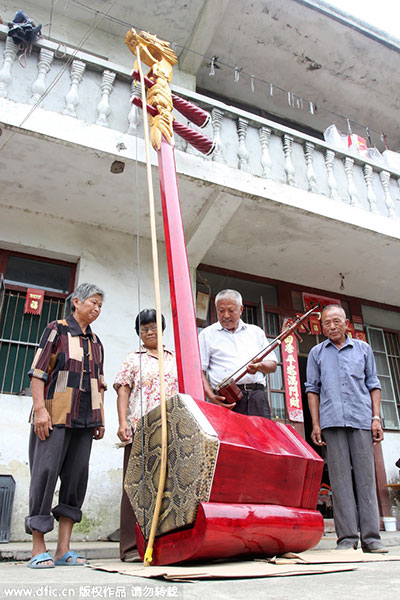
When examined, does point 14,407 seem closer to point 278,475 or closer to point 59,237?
point 59,237

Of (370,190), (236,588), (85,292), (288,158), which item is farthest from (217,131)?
(236,588)

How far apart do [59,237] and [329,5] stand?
4.58m

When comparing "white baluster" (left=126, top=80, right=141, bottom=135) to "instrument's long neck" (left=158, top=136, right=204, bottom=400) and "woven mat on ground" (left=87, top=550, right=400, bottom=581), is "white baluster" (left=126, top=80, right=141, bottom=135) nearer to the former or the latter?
"instrument's long neck" (left=158, top=136, right=204, bottom=400)

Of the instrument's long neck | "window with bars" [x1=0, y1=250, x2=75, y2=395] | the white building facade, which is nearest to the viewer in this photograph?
the instrument's long neck

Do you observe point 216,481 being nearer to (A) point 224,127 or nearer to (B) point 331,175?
(A) point 224,127

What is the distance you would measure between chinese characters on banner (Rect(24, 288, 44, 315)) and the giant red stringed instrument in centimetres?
260

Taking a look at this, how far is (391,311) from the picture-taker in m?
6.16

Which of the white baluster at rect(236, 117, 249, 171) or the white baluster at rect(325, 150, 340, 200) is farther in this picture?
the white baluster at rect(325, 150, 340, 200)

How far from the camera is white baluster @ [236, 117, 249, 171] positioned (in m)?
4.22

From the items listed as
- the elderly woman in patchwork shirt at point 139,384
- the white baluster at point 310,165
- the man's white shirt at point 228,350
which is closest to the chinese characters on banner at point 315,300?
the white baluster at point 310,165

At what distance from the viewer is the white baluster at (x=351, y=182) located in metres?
4.62

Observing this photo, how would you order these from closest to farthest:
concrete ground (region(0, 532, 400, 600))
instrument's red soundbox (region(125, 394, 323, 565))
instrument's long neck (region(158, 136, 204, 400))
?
1. concrete ground (region(0, 532, 400, 600))
2. instrument's red soundbox (region(125, 394, 323, 565))
3. instrument's long neck (region(158, 136, 204, 400))

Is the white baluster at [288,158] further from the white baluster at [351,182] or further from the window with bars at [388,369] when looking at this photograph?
the window with bars at [388,369]

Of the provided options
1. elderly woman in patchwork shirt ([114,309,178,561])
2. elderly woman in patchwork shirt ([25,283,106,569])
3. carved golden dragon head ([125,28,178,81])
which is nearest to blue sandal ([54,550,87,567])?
elderly woman in patchwork shirt ([25,283,106,569])
